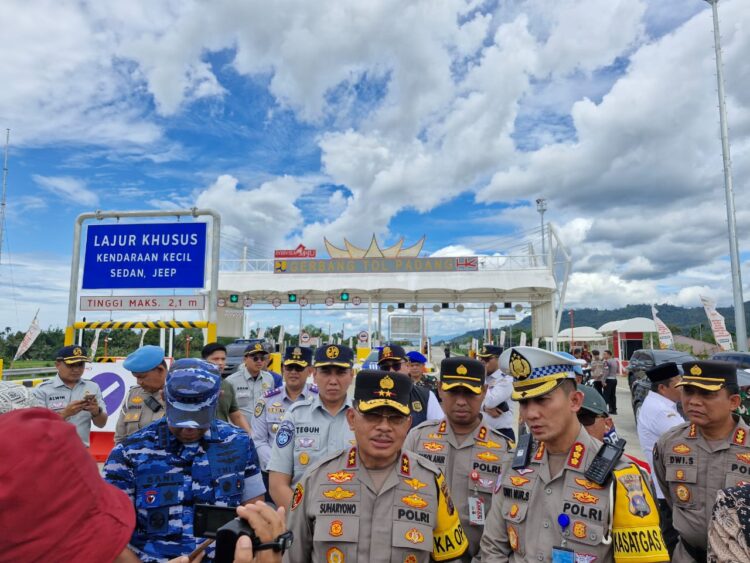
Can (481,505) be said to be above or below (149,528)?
below

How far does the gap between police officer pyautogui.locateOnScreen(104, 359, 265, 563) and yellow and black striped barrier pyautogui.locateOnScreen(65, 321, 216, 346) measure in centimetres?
482

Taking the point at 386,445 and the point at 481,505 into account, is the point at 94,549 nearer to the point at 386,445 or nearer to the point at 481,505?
the point at 386,445

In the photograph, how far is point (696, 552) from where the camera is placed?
8.86 ft

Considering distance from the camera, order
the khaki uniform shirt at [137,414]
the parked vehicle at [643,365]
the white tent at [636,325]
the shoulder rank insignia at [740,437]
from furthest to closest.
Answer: the white tent at [636,325] → the parked vehicle at [643,365] → the khaki uniform shirt at [137,414] → the shoulder rank insignia at [740,437]

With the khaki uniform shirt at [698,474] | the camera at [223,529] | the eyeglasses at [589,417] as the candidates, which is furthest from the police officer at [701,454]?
the camera at [223,529]

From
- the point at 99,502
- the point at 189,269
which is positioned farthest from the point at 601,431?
the point at 189,269

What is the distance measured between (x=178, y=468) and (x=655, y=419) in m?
3.97

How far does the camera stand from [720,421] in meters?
2.94

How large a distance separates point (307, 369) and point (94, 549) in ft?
12.9

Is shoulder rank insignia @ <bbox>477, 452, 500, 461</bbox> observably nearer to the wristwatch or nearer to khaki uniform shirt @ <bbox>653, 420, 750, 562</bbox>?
khaki uniform shirt @ <bbox>653, 420, 750, 562</bbox>

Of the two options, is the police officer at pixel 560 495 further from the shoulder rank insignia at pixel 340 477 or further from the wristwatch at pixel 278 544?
the wristwatch at pixel 278 544

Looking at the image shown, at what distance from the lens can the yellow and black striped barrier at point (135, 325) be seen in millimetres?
6695

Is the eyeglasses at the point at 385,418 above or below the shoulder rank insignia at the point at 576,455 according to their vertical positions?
above

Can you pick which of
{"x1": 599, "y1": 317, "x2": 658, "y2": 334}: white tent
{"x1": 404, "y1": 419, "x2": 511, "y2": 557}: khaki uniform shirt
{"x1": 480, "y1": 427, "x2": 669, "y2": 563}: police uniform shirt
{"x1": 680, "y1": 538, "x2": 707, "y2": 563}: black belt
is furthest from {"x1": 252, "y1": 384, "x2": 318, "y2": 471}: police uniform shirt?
{"x1": 599, "y1": 317, "x2": 658, "y2": 334}: white tent
